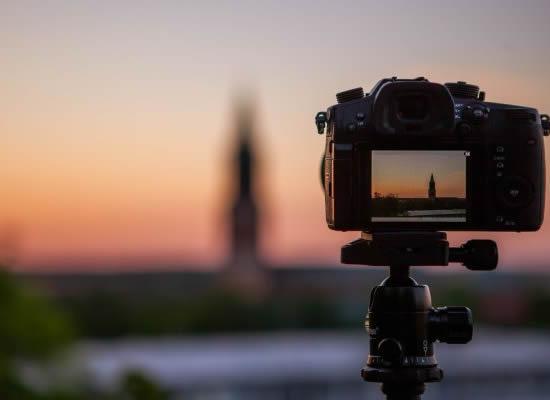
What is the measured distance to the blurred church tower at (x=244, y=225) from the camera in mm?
98375

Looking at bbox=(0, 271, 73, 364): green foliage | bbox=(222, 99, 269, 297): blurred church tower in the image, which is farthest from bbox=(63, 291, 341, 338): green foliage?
bbox=(0, 271, 73, 364): green foliage

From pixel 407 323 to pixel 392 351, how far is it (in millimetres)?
96

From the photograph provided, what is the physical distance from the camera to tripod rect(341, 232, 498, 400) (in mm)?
3959

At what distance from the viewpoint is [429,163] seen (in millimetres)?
3883

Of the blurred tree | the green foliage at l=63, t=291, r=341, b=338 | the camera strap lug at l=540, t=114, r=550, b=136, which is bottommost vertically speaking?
the green foliage at l=63, t=291, r=341, b=338

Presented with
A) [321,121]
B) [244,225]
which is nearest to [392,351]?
[321,121]

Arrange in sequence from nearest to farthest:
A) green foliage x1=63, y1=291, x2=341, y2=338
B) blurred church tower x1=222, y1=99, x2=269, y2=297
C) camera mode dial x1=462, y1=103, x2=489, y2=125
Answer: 1. camera mode dial x1=462, y1=103, x2=489, y2=125
2. green foliage x1=63, y1=291, x2=341, y2=338
3. blurred church tower x1=222, y1=99, x2=269, y2=297

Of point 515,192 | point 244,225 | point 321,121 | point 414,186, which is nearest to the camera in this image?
point 414,186

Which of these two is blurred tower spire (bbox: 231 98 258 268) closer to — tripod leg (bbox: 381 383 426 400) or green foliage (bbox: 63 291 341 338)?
green foliage (bbox: 63 291 341 338)

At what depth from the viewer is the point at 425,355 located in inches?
158

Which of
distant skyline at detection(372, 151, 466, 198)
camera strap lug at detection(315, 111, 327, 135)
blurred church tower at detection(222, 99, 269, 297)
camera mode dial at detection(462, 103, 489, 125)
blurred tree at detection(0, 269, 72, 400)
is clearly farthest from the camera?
blurred church tower at detection(222, 99, 269, 297)

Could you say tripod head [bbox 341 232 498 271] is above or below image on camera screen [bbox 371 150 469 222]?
below

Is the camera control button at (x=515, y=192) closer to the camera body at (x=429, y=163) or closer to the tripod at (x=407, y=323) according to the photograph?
the camera body at (x=429, y=163)

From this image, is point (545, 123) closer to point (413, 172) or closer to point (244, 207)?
point (413, 172)
